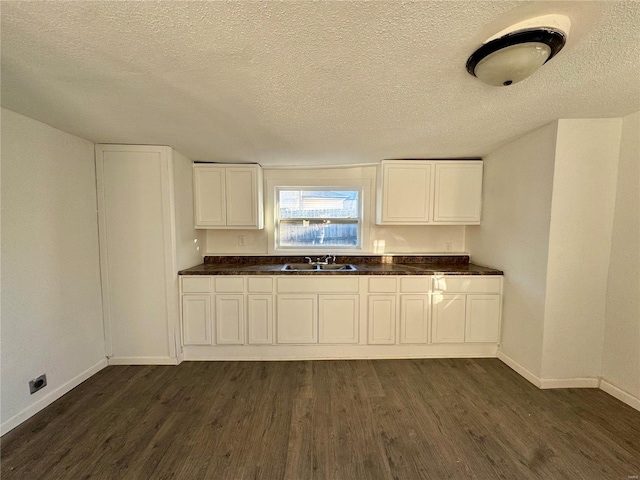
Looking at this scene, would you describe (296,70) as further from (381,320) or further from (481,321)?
(481,321)

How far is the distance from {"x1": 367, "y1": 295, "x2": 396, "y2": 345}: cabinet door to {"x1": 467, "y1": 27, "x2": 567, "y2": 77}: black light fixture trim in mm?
2009

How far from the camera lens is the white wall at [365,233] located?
308cm

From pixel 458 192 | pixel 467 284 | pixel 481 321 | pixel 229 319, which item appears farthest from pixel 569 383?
pixel 229 319

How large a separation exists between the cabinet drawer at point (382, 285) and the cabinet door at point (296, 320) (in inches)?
23.6

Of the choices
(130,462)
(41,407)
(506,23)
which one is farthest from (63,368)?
(506,23)

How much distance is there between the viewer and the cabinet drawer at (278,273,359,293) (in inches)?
97.0

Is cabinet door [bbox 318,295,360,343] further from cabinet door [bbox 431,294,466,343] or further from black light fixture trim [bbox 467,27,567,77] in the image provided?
black light fixture trim [bbox 467,27,567,77]

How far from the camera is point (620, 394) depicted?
1.85 metres

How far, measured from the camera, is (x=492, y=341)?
2.48 metres

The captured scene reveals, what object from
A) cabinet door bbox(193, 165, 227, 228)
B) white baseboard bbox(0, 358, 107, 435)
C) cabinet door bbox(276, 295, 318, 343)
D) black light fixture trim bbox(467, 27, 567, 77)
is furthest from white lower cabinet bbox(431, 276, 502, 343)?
white baseboard bbox(0, 358, 107, 435)

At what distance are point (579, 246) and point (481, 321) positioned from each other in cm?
104

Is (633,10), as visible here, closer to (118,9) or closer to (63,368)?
(118,9)

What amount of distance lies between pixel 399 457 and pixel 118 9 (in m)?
2.48

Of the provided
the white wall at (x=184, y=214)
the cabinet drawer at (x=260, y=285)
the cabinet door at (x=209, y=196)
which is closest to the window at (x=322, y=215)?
the cabinet door at (x=209, y=196)
